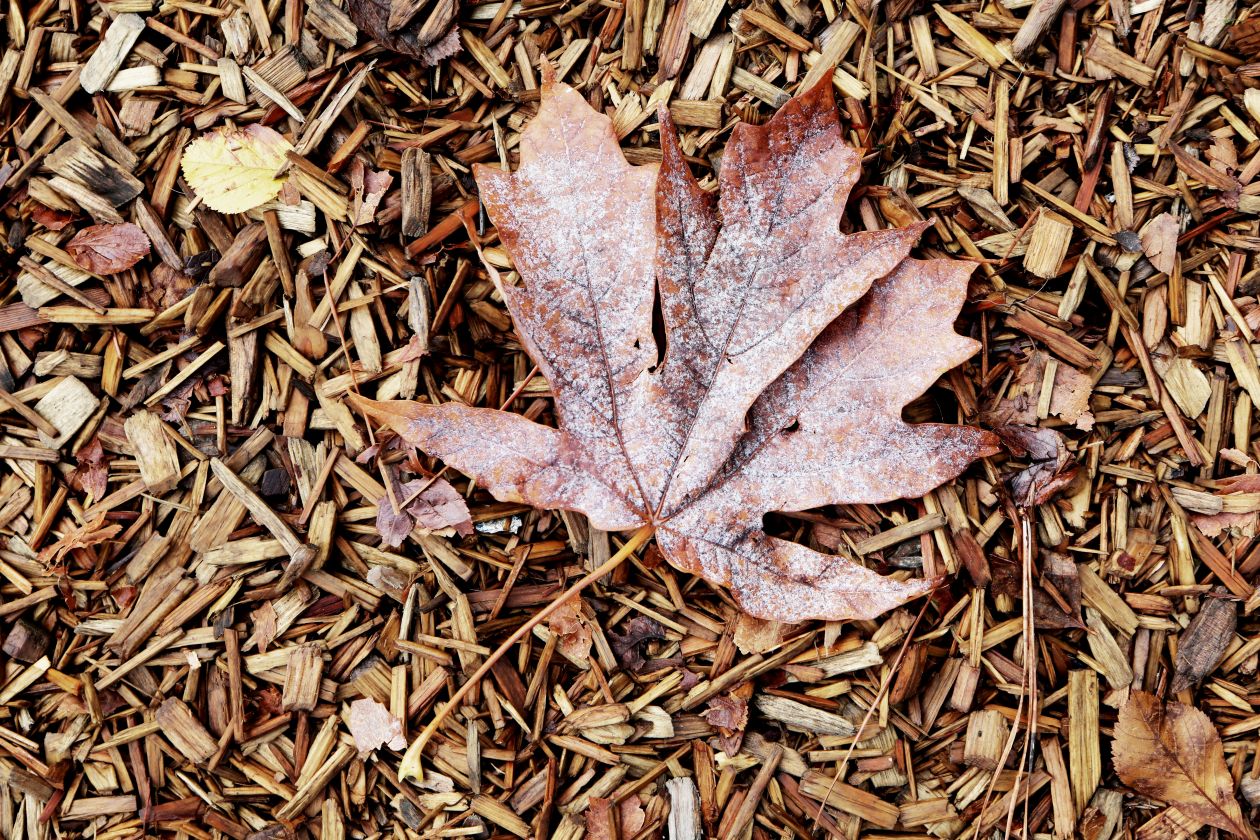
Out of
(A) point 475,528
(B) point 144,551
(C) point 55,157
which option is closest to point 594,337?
(A) point 475,528

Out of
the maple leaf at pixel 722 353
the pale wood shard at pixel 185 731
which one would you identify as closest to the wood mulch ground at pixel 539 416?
the pale wood shard at pixel 185 731

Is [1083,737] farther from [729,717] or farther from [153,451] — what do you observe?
[153,451]

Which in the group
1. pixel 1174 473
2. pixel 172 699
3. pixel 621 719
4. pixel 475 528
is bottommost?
pixel 172 699

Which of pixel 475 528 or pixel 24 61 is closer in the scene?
pixel 475 528

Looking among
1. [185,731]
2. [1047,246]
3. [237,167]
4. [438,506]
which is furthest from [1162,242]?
[185,731]

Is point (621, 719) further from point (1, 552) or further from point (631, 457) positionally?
point (1, 552)
